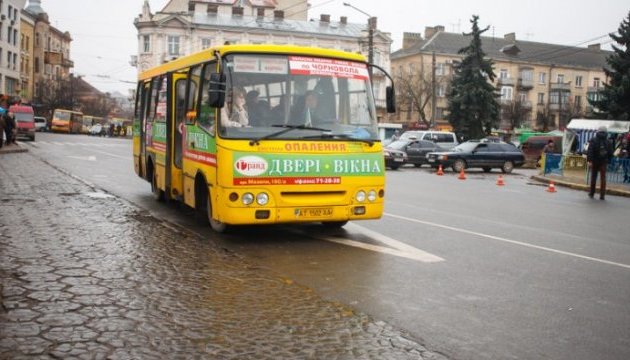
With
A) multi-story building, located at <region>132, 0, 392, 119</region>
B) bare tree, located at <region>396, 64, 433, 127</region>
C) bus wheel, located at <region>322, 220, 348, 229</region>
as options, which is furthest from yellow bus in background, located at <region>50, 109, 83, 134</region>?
bus wheel, located at <region>322, 220, 348, 229</region>

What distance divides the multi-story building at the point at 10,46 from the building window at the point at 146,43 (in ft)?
45.0

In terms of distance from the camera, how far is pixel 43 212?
10.5m

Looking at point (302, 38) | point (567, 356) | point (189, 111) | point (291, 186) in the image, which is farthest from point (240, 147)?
point (302, 38)

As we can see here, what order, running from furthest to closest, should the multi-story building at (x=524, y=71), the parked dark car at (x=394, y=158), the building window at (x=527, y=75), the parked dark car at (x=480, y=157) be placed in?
the building window at (x=527, y=75) < the multi-story building at (x=524, y=71) < the parked dark car at (x=480, y=157) < the parked dark car at (x=394, y=158)

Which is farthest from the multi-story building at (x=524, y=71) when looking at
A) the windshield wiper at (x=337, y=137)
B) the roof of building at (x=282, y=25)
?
the windshield wiper at (x=337, y=137)

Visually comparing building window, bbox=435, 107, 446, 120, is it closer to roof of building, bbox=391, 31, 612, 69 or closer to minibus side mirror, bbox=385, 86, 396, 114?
roof of building, bbox=391, 31, 612, 69

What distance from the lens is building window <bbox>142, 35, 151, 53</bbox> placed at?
7381 cm

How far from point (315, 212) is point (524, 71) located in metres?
83.5

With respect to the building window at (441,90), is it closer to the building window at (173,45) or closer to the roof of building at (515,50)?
the roof of building at (515,50)

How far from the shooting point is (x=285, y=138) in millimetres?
8367

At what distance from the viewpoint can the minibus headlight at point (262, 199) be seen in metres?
8.17

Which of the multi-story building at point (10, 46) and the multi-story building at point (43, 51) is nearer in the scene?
the multi-story building at point (10, 46)

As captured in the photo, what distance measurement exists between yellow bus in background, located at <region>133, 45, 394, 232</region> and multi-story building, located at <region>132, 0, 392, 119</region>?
63314 millimetres

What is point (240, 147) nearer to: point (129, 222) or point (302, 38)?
point (129, 222)
